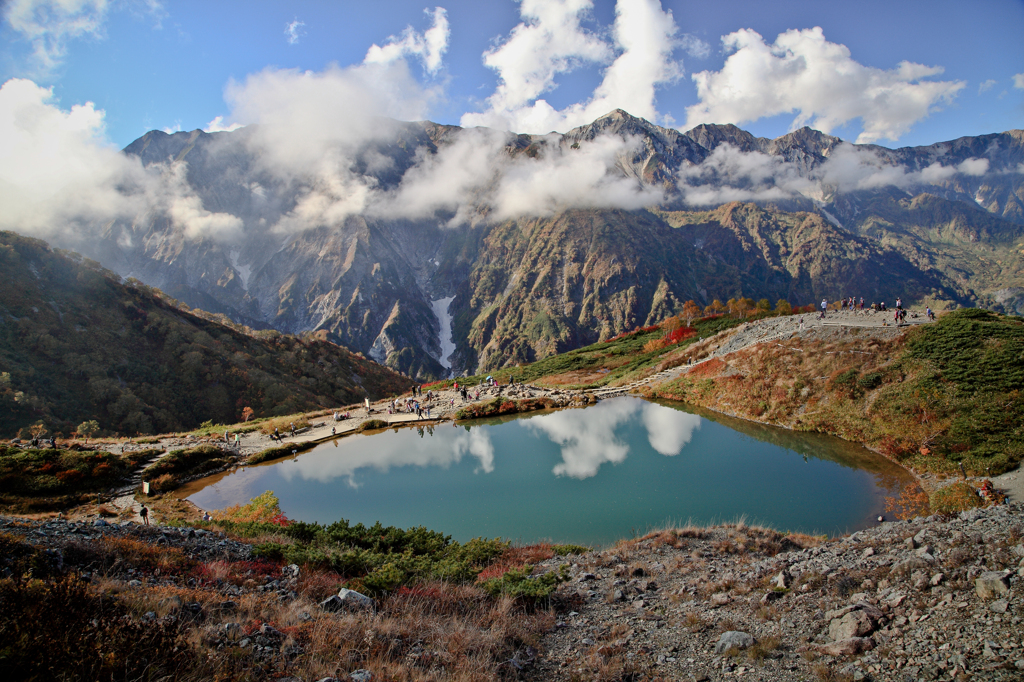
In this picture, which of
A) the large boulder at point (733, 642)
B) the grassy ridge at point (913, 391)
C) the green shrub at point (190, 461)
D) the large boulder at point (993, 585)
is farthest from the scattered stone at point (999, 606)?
the green shrub at point (190, 461)

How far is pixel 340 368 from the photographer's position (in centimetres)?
7794

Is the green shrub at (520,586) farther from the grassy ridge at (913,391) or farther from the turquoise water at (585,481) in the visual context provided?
the grassy ridge at (913,391)

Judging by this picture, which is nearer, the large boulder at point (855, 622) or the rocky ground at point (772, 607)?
the rocky ground at point (772, 607)

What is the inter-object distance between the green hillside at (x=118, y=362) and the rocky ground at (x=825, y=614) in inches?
2202

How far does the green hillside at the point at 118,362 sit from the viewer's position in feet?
146

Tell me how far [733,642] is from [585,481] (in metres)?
17.2

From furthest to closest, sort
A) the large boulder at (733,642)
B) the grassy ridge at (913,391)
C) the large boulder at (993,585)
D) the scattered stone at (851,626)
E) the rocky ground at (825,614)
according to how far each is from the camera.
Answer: the grassy ridge at (913,391) < the large boulder at (733,642) < the scattered stone at (851,626) < the large boulder at (993,585) < the rocky ground at (825,614)

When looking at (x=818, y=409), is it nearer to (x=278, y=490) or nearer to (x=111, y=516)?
(x=278, y=490)

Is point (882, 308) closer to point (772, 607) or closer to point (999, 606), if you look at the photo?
point (772, 607)

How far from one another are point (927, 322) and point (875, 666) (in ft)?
124

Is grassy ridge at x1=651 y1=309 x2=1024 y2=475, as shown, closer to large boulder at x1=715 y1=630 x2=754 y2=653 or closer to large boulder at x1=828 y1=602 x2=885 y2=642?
large boulder at x1=828 y1=602 x2=885 y2=642

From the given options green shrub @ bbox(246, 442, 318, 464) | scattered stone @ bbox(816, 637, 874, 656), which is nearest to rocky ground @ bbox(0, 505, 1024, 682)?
scattered stone @ bbox(816, 637, 874, 656)

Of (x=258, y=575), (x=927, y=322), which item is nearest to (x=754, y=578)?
(x=258, y=575)

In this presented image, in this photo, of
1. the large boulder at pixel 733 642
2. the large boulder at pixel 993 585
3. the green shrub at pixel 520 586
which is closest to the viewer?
the large boulder at pixel 993 585
